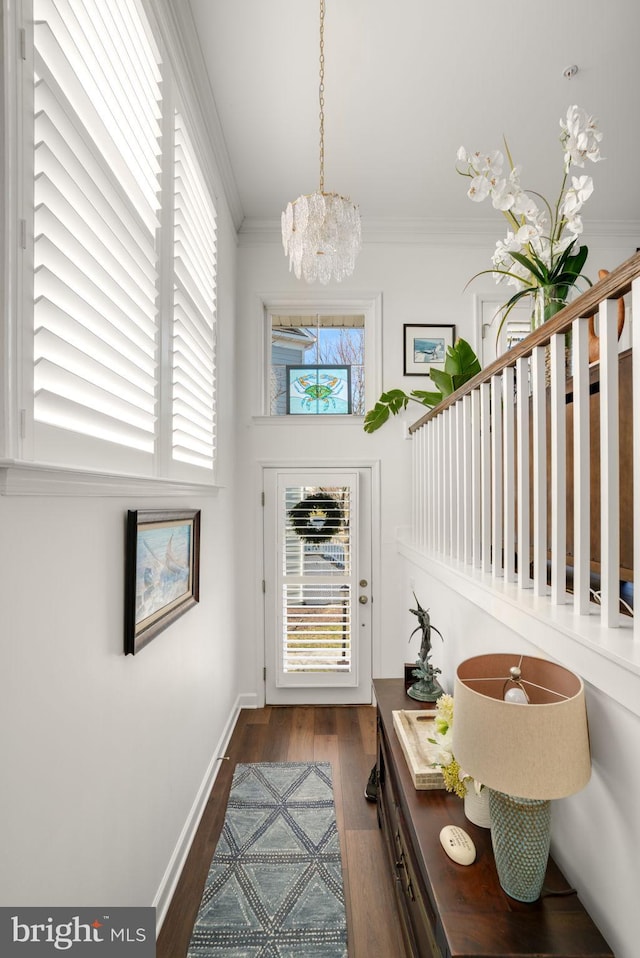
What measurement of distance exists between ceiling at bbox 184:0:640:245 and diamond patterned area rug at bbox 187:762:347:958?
358cm

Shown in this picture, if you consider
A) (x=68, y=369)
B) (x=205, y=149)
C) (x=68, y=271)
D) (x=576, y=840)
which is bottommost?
(x=576, y=840)

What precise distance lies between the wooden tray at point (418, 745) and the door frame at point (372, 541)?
69.8 inches

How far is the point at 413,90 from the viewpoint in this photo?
2645 mm

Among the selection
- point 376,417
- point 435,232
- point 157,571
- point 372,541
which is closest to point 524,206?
point 157,571

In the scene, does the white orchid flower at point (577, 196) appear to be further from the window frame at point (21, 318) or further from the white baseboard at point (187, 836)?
the white baseboard at point (187, 836)

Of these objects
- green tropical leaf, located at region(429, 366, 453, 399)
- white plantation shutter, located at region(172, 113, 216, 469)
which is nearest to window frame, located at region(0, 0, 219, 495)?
white plantation shutter, located at region(172, 113, 216, 469)

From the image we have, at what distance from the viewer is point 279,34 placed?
2.32 metres

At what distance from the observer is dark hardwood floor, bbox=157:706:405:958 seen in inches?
74.9

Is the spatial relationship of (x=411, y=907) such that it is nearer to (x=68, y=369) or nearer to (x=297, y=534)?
(x=68, y=369)

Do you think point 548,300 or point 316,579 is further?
point 316,579

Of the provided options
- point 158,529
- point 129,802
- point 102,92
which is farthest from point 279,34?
point 129,802

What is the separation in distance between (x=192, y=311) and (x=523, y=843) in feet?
7.60

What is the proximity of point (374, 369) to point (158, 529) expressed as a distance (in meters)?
2.49

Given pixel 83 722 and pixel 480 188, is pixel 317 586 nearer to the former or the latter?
pixel 83 722
